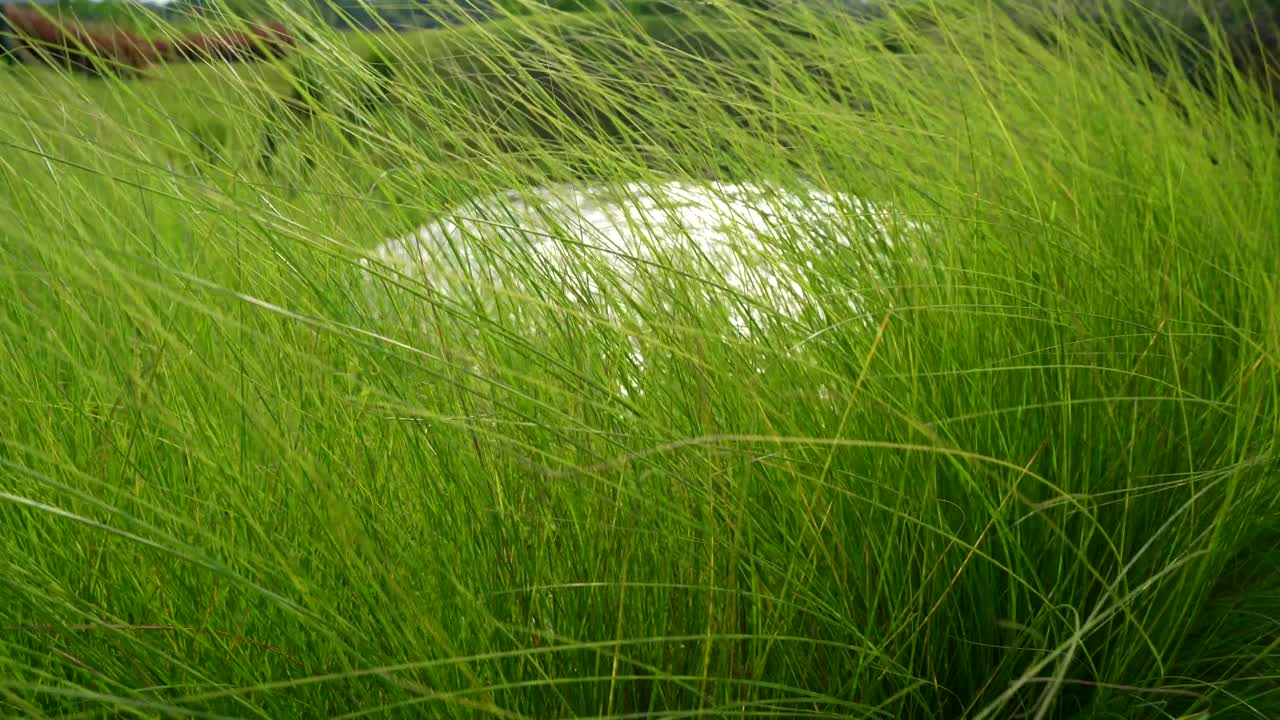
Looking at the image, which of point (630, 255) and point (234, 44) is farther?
point (234, 44)

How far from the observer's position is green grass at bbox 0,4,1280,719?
A: 0.96 m

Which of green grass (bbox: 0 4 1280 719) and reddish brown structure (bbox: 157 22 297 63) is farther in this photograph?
reddish brown structure (bbox: 157 22 297 63)

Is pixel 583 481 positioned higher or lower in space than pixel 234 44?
lower

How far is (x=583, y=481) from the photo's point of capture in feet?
3.52

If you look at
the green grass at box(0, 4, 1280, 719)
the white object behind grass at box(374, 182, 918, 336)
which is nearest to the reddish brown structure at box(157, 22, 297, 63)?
the green grass at box(0, 4, 1280, 719)

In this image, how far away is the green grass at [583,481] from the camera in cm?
96

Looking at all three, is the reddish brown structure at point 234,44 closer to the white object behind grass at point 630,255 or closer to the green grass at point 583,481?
the green grass at point 583,481

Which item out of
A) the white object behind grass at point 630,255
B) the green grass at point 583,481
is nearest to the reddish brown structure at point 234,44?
the green grass at point 583,481

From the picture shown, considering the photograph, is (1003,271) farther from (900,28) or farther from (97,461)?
(97,461)

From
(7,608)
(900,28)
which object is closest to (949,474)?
(7,608)

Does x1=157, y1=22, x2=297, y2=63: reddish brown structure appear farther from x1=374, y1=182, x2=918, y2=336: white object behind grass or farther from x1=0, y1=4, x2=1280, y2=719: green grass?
x1=374, y1=182, x2=918, y2=336: white object behind grass

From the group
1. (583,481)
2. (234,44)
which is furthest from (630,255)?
(234,44)

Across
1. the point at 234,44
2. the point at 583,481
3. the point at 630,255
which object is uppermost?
the point at 234,44

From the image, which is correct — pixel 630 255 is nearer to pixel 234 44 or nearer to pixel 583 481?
pixel 583 481
